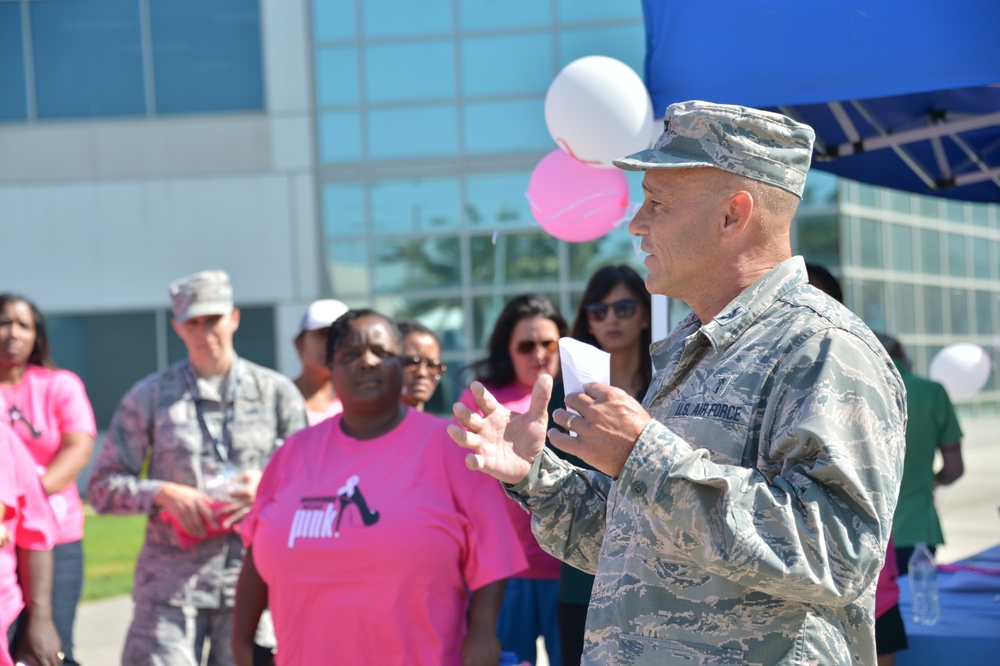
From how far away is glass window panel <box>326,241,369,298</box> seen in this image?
16969mm

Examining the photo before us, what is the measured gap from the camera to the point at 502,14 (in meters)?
16.6

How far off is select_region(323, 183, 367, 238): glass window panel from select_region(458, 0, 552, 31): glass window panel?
9.96 feet

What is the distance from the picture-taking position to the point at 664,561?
1.96m

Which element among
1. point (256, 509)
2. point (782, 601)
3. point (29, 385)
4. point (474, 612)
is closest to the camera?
point (782, 601)

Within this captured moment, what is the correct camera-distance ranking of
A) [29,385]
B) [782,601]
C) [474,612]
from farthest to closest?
[29,385]
[474,612]
[782,601]

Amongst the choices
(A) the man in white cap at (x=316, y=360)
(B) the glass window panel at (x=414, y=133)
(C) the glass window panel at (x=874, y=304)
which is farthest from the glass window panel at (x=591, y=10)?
(A) the man in white cap at (x=316, y=360)

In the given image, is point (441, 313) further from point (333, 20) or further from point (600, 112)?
point (600, 112)

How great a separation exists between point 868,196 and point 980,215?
16.6 feet

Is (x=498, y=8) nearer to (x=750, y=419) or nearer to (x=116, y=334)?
(x=116, y=334)

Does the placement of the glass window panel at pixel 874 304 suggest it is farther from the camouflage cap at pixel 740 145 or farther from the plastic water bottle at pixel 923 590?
the camouflage cap at pixel 740 145

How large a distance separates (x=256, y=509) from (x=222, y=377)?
48.0 inches

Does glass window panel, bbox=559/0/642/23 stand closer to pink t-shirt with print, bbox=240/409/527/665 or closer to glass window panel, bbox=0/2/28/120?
glass window panel, bbox=0/2/28/120

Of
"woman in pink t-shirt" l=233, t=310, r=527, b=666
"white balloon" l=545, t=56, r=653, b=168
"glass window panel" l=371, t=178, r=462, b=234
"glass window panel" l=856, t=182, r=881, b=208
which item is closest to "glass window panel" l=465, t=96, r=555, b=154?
"glass window panel" l=371, t=178, r=462, b=234

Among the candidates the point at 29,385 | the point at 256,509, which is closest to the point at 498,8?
the point at 29,385
